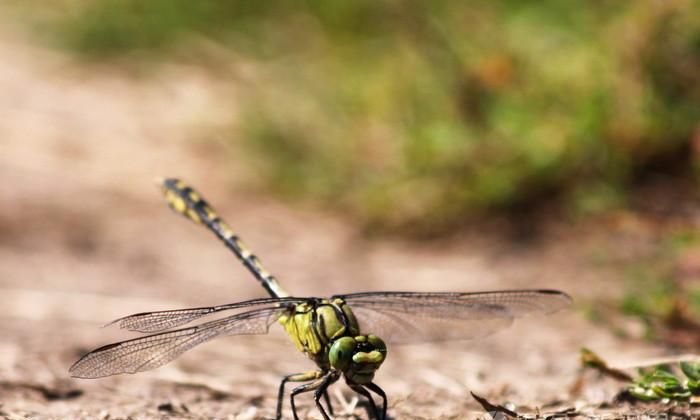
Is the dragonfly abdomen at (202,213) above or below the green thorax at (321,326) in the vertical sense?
above

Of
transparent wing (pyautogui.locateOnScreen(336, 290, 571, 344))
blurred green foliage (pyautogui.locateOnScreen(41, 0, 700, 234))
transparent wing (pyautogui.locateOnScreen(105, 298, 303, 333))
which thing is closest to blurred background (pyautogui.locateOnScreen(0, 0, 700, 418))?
blurred green foliage (pyautogui.locateOnScreen(41, 0, 700, 234))

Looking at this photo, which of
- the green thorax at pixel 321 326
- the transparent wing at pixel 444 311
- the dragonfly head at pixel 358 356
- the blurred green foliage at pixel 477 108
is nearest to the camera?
the dragonfly head at pixel 358 356

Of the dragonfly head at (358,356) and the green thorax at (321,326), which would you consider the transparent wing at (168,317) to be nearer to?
the green thorax at (321,326)

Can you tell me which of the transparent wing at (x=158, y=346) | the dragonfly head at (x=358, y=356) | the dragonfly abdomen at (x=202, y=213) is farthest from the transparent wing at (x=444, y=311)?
the dragonfly abdomen at (x=202, y=213)

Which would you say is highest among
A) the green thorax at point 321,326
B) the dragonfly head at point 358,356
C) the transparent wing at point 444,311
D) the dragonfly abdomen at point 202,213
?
the dragonfly abdomen at point 202,213

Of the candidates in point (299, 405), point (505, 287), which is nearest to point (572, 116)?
point (505, 287)

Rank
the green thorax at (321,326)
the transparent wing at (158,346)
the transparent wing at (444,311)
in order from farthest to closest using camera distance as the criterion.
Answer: the transparent wing at (444,311) → the green thorax at (321,326) → the transparent wing at (158,346)

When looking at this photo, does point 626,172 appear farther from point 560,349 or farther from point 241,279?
point 241,279
